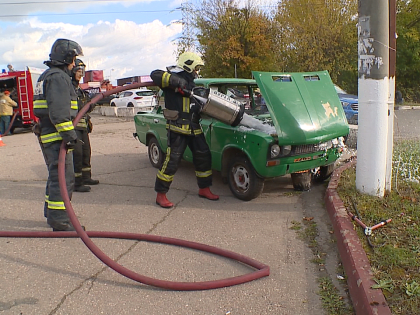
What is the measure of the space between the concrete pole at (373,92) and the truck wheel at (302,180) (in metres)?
1.02

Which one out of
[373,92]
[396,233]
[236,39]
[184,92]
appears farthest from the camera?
[236,39]

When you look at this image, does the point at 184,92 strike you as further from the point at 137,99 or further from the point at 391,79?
the point at 137,99

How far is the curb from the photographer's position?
106 inches

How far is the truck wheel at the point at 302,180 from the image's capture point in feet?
19.1

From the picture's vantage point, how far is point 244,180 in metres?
5.55

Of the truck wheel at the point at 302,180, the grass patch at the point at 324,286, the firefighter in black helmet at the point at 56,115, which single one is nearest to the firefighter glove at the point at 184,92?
the firefighter in black helmet at the point at 56,115

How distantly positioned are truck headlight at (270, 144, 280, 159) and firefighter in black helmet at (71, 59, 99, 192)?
2887mm

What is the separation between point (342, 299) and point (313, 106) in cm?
297

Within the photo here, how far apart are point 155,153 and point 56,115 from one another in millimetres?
3623

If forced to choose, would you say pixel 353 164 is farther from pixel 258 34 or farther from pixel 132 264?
pixel 258 34

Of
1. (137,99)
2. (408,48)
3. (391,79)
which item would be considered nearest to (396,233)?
(391,79)

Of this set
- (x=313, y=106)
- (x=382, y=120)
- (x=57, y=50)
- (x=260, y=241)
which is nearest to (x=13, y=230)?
(x=57, y=50)

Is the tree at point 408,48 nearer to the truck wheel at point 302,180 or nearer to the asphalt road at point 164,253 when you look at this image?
the truck wheel at point 302,180

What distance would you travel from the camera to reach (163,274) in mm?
3553
